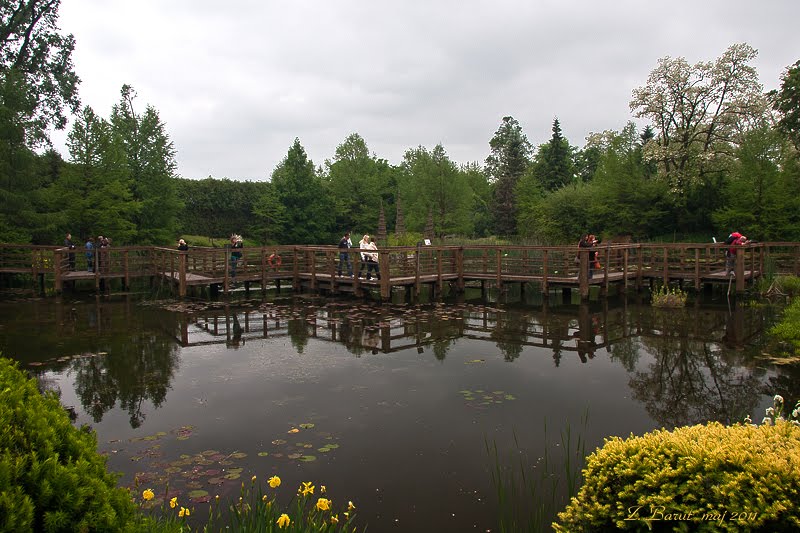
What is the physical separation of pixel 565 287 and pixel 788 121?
12359 mm

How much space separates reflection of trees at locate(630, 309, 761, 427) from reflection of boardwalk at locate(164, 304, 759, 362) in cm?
78

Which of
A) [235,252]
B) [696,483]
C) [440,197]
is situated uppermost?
[440,197]

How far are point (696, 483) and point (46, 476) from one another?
2.96m

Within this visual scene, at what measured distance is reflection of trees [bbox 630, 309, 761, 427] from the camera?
7055 mm

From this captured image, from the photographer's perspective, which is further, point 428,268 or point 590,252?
point 428,268

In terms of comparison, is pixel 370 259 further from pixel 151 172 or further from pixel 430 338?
pixel 151 172

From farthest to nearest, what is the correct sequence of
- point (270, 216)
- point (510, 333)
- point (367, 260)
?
1. point (270, 216)
2. point (367, 260)
3. point (510, 333)

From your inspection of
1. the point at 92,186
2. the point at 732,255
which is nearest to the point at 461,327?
the point at 732,255

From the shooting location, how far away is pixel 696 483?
2.78m

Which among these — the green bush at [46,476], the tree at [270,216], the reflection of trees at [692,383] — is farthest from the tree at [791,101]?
the tree at [270,216]

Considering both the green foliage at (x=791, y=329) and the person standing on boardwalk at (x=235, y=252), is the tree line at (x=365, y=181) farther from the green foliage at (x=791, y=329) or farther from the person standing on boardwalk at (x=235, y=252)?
the green foliage at (x=791, y=329)

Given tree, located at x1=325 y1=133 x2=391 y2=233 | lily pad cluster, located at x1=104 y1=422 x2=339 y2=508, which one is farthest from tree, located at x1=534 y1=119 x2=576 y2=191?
lily pad cluster, located at x1=104 y1=422 x2=339 y2=508

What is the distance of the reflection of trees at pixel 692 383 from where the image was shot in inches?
278

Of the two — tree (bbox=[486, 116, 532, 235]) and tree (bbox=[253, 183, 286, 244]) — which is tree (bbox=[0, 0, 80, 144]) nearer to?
tree (bbox=[253, 183, 286, 244])
